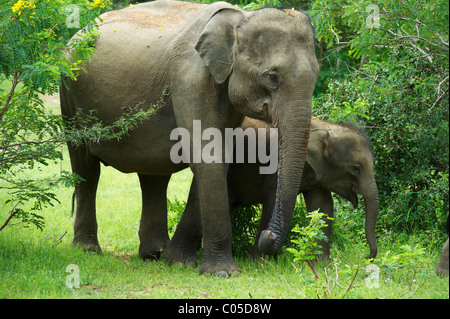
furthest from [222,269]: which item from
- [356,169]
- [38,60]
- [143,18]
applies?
[143,18]

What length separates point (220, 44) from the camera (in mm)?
7066

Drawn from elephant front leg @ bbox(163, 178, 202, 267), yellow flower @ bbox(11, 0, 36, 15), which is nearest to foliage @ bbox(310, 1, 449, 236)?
elephant front leg @ bbox(163, 178, 202, 267)

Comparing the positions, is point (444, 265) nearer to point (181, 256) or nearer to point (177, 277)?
point (177, 277)

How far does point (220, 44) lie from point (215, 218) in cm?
169

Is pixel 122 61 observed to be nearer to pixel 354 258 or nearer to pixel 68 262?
pixel 68 262

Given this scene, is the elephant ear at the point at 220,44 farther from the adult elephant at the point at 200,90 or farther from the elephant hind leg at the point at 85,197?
the elephant hind leg at the point at 85,197

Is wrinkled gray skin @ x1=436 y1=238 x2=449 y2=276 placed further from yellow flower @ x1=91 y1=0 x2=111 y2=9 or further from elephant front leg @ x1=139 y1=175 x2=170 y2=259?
yellow flower @ x1=91 y1=0 x2=111 y2=9

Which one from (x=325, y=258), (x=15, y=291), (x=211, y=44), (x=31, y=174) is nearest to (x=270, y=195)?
(x=325, y=258)

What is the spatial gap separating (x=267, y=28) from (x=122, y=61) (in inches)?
75.6

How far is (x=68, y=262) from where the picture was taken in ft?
24.6

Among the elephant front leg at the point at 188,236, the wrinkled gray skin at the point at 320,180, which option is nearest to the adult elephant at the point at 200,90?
the elephant front leg at the point at 188,236

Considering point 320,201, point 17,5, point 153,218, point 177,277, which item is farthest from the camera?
point 153,218

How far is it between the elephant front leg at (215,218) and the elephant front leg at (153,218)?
1.57 m

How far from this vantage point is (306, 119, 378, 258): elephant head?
7.87 meters
